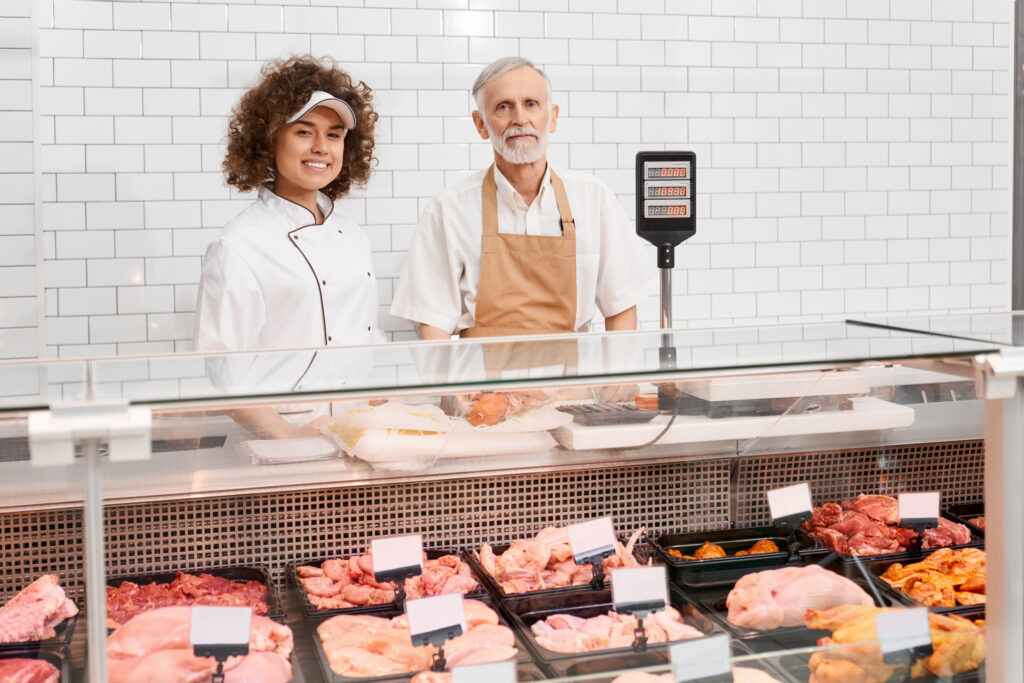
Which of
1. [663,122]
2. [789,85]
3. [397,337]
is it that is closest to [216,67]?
[397,337]

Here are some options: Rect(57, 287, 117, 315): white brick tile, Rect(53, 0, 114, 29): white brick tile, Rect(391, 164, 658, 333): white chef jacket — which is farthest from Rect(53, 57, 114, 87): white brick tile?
Rect(391, 164, 658, 333): white chef jacket

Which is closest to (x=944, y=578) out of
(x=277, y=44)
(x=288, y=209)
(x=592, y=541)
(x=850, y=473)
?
(x=850, y=473)

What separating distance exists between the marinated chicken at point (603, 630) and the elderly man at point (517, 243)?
1.75m

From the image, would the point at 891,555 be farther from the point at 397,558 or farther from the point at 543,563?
the point at 397,558

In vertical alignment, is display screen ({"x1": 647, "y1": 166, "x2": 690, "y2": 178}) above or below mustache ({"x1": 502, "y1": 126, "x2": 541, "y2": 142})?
below

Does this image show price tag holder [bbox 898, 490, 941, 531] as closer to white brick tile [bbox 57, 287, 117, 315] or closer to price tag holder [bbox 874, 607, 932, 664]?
price tag holder [bbox 874, 607, 932, 664]

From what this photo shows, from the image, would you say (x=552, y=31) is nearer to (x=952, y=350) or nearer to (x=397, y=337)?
(x=397, y=337)

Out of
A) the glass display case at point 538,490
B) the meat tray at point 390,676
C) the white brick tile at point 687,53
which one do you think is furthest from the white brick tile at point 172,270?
the meat tray at point 390,676

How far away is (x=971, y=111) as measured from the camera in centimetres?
487

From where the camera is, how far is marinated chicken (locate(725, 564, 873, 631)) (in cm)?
176

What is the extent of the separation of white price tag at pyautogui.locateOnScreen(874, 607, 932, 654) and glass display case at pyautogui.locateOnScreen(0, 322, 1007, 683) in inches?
0.4

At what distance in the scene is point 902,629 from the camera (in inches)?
68.3

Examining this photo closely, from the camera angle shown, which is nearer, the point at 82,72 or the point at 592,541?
the point at 592,541

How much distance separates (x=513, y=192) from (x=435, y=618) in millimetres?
2089
